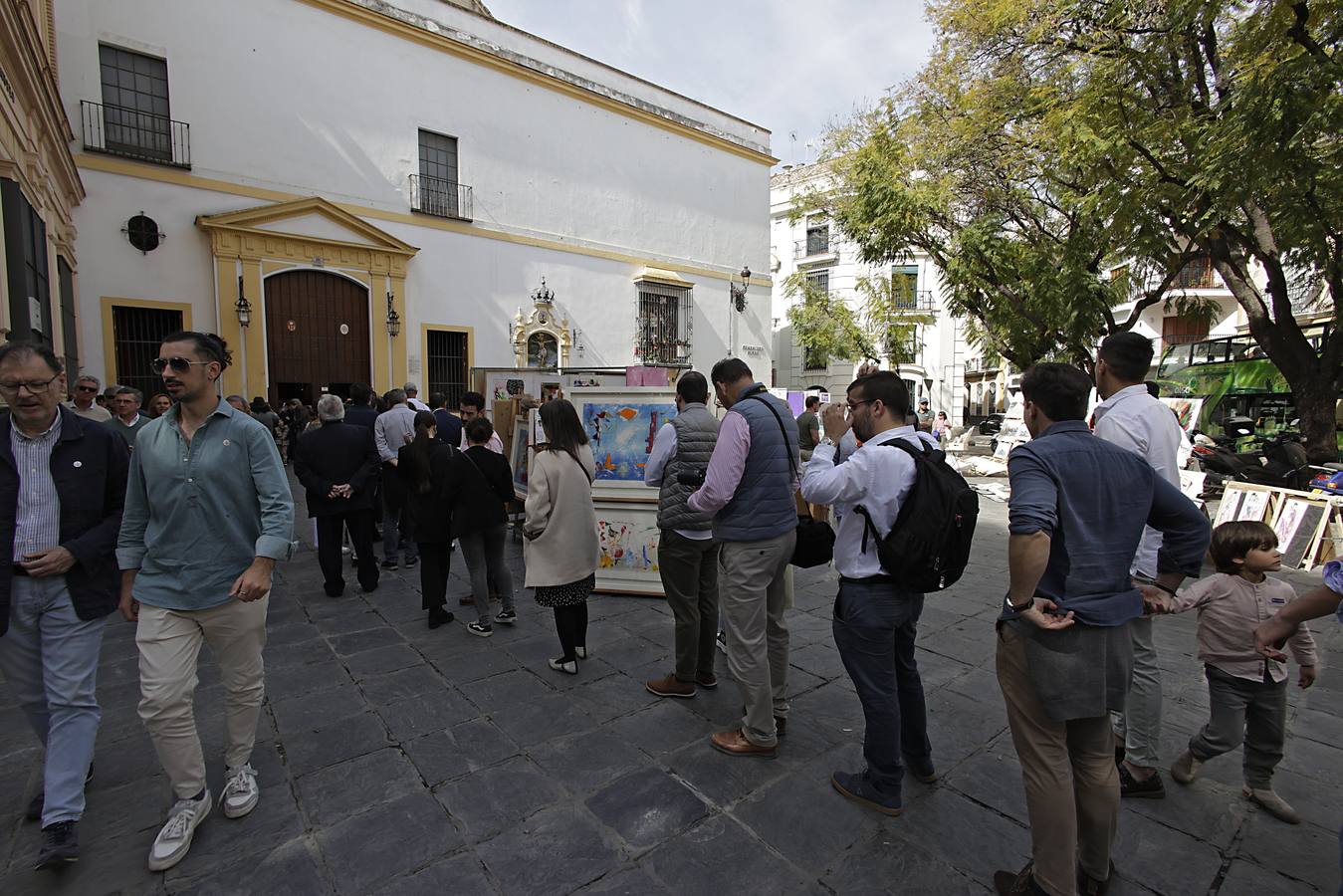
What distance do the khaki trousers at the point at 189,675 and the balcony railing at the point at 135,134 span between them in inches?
513

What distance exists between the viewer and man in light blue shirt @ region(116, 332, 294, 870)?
7.82 feet

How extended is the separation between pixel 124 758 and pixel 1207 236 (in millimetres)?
11720

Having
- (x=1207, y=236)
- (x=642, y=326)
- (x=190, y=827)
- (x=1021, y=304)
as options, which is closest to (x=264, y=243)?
(x=642, y=326)

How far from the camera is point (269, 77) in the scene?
41.7 feet

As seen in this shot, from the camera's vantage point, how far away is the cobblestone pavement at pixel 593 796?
2.27 meters

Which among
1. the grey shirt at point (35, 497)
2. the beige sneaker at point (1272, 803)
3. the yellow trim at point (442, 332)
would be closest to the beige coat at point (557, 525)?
the grey shirt at point (35, 497)

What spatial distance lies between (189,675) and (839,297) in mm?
27554

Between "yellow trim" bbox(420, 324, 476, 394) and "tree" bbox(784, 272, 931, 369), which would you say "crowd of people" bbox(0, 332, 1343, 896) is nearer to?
"yellow trim" bbox(420, 324, 476, 394)

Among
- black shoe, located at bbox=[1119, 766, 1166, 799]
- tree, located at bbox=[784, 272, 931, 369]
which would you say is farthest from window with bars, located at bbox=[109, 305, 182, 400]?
tree, located at bbox=[784, 272, 931, 369]

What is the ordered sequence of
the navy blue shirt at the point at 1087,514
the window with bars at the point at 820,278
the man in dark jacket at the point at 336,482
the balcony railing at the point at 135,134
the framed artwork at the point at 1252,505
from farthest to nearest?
the window with bars at the point at 820,278
the balcony railing at the point at 135,134
the framed artwork at the point at 1252,505
the man in dark jacket at the point at 336,482
the navy blue shirt at the point at 1087,514

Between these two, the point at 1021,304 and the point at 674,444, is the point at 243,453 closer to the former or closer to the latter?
the point at 674,444

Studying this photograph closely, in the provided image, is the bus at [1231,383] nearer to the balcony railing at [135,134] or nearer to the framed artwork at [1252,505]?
the framed artwork at [1252,505]

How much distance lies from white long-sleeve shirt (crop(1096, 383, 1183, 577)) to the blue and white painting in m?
3.32

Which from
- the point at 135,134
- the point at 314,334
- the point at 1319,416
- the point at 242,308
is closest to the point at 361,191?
the point at 314,334
